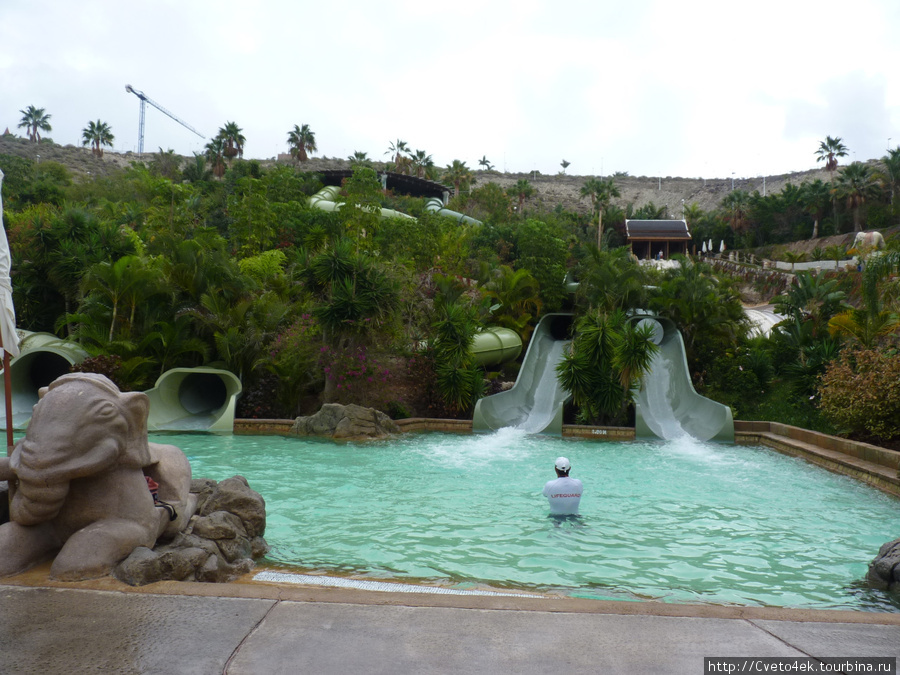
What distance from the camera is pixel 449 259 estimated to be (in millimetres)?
22688

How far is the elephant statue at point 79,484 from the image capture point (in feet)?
12.2

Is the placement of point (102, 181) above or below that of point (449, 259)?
above

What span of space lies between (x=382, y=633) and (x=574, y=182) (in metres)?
82.9

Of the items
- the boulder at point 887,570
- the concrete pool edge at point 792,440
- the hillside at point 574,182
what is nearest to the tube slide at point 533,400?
the concrete pool edge at point 792,440

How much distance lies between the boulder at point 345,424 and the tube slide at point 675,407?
5.01 meters

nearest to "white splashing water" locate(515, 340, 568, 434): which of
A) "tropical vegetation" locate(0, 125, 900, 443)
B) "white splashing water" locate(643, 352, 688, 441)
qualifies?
"tropical vegetation" locate(0, 125, 900, 443)

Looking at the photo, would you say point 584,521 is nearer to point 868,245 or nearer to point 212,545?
point 212,545

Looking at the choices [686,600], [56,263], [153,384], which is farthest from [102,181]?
[686,600]

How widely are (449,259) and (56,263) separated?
1143 cm

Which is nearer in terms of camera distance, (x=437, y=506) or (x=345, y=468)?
(x=437, y=506)

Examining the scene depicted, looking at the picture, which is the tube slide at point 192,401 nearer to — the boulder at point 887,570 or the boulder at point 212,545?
the boulder at point 212,545

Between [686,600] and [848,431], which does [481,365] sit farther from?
[686,600]

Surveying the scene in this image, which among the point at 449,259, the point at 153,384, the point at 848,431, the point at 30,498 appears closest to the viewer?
the point at 30,498

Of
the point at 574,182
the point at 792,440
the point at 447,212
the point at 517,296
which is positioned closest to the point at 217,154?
the point at 447,212
